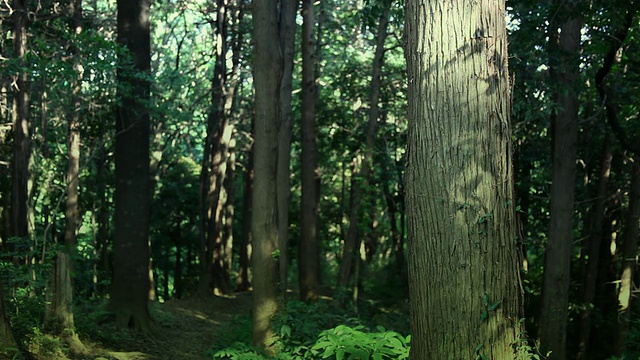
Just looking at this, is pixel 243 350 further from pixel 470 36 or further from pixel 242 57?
pixel 242 57

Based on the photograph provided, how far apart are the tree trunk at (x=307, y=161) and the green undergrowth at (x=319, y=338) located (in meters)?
1.36

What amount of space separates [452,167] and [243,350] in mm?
5712

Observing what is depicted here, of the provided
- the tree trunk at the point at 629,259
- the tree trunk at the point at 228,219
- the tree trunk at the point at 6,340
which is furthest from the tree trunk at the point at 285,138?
the tree trunk at the point at 228,219

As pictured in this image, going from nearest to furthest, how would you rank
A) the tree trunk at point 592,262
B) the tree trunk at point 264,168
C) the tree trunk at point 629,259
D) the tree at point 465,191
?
the tree at point 465,191 < the tree trunk at point 264,168 < the tree trunk at point 629,259 < the tree trunk at point 592,262

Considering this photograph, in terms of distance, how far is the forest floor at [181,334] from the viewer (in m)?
11.6

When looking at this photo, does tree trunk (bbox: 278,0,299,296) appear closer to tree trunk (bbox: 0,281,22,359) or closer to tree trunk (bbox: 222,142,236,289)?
tree trunk (bbox: 0,281,22,359)

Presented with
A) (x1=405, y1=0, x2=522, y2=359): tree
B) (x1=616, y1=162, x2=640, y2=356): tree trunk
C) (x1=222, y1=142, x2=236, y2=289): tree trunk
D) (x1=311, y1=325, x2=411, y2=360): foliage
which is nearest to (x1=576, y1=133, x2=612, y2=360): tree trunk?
(x1=616, y1=162, x2=640, y2=356): tree trunk

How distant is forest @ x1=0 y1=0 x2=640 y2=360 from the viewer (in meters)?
4.18

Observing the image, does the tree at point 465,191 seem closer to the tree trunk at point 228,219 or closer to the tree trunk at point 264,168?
the tree trunk at point 264,168

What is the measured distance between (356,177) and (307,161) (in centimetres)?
205

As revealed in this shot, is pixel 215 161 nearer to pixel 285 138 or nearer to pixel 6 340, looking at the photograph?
pixel 285 138

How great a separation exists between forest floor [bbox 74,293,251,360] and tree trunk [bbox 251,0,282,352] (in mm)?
1570

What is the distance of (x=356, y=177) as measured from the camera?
1870cm

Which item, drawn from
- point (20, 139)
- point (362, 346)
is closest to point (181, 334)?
point (20, 139)
